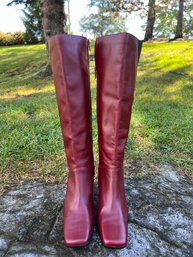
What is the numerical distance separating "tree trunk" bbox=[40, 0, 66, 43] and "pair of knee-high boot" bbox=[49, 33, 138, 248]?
3.34 meters

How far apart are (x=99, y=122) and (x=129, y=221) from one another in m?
0.38

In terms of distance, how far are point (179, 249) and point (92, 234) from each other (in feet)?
0.94

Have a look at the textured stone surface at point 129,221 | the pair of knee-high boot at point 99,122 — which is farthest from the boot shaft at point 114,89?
the textured stone surface at point 129,221

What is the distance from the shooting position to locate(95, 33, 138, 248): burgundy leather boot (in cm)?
92

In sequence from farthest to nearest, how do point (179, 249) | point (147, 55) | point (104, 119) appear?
1. point (147, 55)
2. point (104, 119)
3. point (179, 249)

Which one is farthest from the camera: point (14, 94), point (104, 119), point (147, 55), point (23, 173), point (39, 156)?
point (147, 55)

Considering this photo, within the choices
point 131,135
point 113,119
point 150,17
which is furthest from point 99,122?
point 150,17

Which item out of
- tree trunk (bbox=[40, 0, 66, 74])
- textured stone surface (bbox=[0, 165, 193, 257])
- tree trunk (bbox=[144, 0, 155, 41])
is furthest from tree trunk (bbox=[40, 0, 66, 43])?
tree trunk (bbox=[144, 0, 155, 41])

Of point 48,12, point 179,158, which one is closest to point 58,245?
point 179,158

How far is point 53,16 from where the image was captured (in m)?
4.05

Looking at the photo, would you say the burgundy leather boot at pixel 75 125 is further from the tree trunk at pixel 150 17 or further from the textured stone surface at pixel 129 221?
the tree trunk at pixel 150 17

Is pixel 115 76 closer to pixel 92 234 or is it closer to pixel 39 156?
pixel 92 234

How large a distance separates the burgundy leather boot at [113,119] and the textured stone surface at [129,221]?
0.07 m

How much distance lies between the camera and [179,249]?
0.92m
